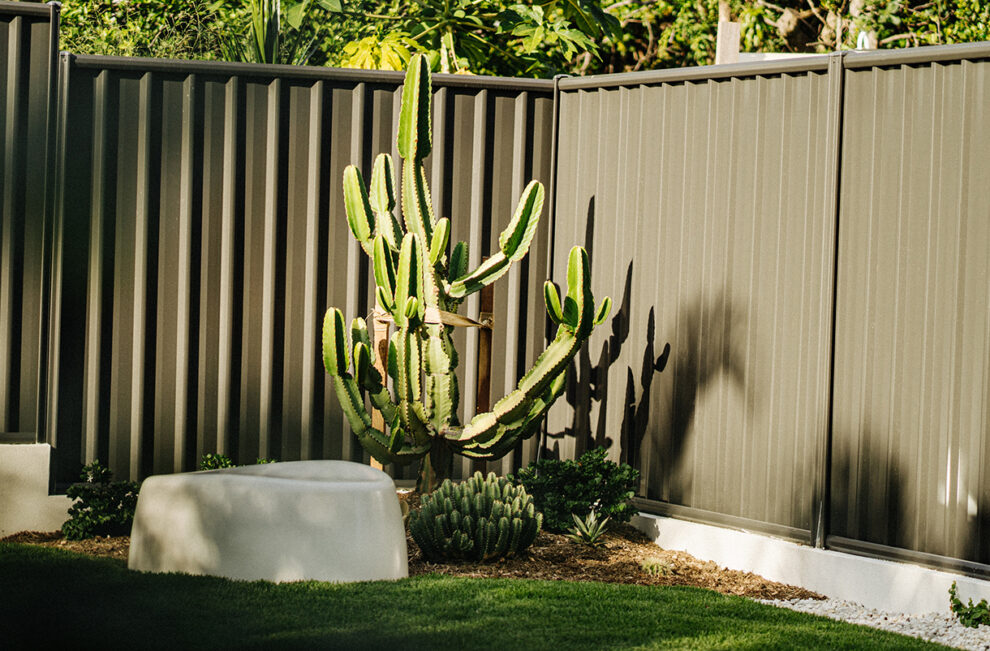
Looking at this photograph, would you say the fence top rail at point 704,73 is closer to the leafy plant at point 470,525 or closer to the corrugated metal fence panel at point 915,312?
the corrugated metal fence panel at point 915,312

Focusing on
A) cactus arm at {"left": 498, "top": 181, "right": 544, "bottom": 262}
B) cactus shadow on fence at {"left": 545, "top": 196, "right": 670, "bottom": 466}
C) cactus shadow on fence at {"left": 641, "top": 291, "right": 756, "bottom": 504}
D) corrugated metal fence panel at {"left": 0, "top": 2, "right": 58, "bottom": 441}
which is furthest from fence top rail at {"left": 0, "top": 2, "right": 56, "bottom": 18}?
cactus shadow on fence at {"left": 641, "top": 291, "right": 756, "bottom": 504}

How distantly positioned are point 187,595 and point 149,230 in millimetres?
2520

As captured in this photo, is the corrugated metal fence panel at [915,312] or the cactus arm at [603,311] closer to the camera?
the corrugated metal fence panel at [915,312]

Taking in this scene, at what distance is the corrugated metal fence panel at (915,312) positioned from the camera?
4.97 meters

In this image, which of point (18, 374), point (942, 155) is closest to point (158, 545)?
point (18, 374)

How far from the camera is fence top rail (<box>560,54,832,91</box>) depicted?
218 inches

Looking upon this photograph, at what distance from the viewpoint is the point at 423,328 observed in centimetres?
562

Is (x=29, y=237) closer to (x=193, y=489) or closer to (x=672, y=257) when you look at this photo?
(x=193, y=489)

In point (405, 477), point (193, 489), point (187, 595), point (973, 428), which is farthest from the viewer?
point (405, 477)

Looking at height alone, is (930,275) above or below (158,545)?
above

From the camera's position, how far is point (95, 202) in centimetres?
599

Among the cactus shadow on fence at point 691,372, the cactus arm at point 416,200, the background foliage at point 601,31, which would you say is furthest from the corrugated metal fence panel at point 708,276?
the background foliage at point 601,31

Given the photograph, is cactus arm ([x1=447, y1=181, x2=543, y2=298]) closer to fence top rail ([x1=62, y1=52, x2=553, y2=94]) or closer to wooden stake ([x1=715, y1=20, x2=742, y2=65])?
fence top rail ([x1=62, y1=52, x2=553, y2=94])

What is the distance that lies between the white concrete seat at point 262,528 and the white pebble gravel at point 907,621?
1.89 meters
